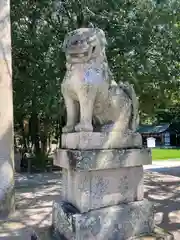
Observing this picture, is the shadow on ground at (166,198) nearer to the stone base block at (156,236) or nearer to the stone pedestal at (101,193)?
the stone base block at (156,236)

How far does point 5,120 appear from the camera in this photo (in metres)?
6.40

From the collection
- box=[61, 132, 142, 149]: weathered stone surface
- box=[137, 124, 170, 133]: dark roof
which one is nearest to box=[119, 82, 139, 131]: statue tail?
box=[61, 132, 142, 149]: weathered stone surface

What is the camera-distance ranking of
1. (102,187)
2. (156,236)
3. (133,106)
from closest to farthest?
(102,187), (156,236), (133,106)

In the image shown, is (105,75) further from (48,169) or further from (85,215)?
(48,169)

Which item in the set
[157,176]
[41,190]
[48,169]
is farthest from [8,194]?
[48,169]

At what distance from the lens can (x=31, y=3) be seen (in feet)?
27.3

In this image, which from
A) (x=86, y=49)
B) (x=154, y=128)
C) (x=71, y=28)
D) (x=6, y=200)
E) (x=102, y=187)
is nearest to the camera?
(x=86, y=49)

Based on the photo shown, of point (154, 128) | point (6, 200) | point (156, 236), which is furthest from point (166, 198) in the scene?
point (154, 128)

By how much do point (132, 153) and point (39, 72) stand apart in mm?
5734

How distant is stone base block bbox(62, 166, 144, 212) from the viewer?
3.14m

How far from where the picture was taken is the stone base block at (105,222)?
308cm

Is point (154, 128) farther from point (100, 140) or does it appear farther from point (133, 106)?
point (100, 140)

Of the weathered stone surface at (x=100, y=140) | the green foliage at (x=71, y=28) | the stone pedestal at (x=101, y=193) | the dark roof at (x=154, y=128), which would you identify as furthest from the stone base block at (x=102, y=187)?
the dark roof at (x=154, y=128)

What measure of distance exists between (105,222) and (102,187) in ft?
1.16
